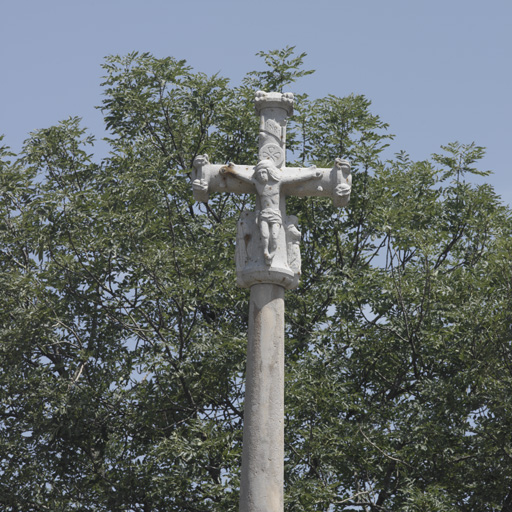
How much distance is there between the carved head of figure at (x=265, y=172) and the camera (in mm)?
10133

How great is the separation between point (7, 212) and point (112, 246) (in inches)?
124

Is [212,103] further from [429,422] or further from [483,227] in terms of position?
[429,422]

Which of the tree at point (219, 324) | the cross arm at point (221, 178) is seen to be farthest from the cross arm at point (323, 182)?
the tree at point (219, 324)

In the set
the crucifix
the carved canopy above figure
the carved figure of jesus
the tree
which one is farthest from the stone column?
the tree

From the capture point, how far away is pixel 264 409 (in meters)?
9.31

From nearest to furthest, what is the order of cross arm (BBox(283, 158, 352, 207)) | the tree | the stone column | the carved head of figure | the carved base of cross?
the stone column
the carved base of cross
the carved head of figure
cross arm (BBox(283, 158, 352, 207))
the tree

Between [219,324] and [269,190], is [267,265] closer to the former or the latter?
[269,190]

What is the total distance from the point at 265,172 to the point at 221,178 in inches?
19.8

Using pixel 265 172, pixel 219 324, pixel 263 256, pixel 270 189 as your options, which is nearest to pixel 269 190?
pixel 270 189

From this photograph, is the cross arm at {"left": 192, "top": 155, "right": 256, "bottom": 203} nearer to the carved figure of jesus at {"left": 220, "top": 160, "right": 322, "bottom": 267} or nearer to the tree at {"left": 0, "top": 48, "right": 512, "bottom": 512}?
the carved figure of jesus at {"left": 220, "top": 160, "right": 322, "bottom": 267}

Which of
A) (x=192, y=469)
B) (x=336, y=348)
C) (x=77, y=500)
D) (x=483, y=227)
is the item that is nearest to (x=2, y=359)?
(x=77, y=500)

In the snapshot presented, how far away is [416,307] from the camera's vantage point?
65.9ft

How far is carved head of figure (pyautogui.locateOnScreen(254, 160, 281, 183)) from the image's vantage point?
10.1 m

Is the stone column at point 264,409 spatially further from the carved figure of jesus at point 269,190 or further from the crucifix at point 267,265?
the carved figure of jesus at point 269,190
